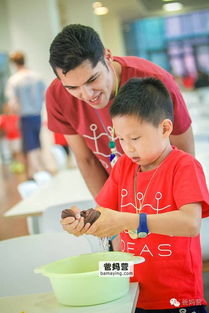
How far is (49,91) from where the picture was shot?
7.27ft

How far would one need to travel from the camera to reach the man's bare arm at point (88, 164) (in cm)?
230

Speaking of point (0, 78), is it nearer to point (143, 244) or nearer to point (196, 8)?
point (196, 8)

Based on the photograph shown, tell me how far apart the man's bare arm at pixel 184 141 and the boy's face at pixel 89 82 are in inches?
11.6

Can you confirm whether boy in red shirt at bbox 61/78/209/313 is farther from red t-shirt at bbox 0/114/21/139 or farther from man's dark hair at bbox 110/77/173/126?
red t-shirt at bbox 0/114/21/139

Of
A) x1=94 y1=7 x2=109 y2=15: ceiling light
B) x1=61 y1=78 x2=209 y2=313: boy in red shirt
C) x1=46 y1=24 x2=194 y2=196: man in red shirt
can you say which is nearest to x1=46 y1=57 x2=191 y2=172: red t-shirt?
x1=46 y1=24 x2=194 y2=196: man in red shirt

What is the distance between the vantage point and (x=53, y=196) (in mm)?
3473

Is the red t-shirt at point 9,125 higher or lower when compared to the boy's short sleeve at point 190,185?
lower

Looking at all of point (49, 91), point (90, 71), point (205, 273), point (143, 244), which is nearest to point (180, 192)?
point (143, 244)

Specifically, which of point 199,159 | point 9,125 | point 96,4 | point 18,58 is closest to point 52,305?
point 199,159

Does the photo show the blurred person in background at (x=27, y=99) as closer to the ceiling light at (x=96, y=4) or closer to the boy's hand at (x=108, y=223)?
the ceiling light at (x=96, y=4)

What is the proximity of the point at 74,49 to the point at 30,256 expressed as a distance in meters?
0.72

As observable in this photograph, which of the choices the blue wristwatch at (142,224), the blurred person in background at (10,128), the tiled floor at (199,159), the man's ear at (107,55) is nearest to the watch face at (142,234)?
the blue wristwatch at (142,224)

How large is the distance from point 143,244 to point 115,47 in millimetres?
4350

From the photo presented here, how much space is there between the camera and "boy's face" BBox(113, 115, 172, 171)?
1621 mm
